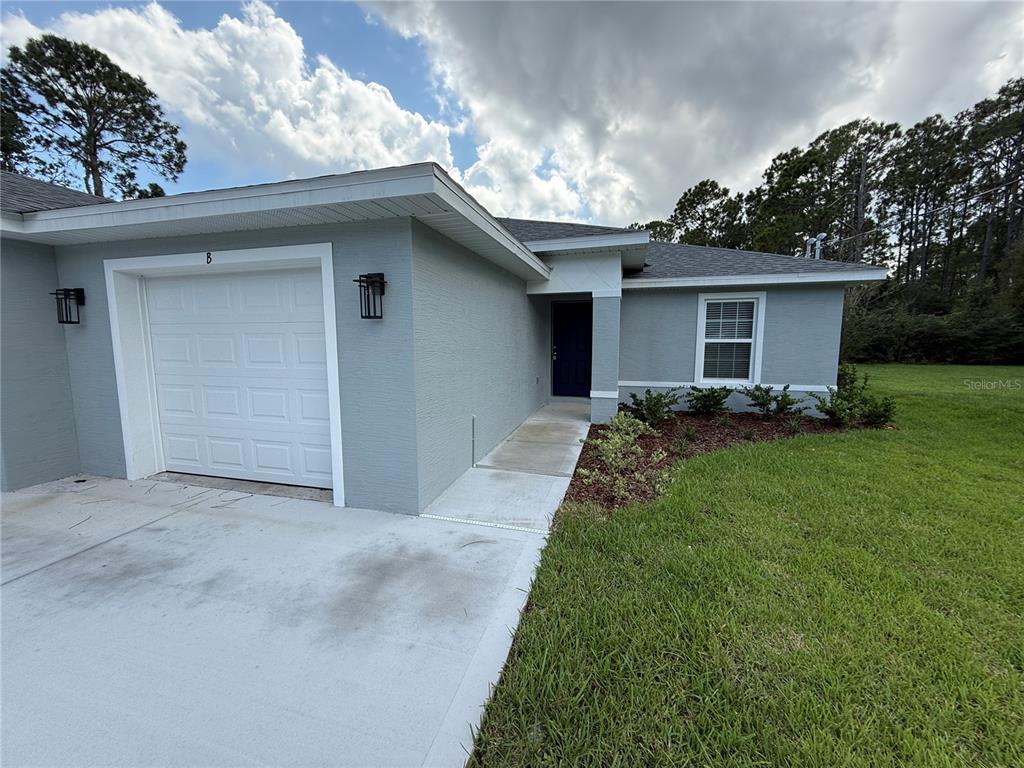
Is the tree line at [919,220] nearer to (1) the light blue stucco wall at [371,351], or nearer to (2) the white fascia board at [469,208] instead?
(2) the white fascia board at [469,208]

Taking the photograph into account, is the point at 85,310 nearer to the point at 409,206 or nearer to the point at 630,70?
the point at 409,206

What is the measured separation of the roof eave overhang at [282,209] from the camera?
113 inches

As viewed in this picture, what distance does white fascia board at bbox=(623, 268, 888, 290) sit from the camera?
689cm

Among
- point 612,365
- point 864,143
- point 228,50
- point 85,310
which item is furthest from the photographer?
point 864,143

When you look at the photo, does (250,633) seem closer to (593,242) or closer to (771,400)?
(593,242)

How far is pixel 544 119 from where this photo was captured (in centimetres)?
912

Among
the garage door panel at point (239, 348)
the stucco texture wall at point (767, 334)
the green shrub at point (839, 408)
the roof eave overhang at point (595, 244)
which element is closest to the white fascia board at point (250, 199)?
the garage door panel at point (239, 348)

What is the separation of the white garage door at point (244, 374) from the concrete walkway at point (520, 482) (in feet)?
4.72

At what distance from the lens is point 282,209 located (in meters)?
3.16

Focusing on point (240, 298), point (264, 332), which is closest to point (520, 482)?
point (264, 332)

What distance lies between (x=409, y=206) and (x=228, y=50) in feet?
26.1

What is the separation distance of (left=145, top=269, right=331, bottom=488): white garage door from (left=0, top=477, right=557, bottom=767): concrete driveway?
75cm

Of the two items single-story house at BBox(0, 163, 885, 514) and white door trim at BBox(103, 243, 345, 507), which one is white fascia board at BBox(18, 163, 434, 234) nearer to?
single-story house at BBox(0, 163, 885, 514)

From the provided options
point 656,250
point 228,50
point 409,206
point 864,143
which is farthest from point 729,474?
point 864,143
